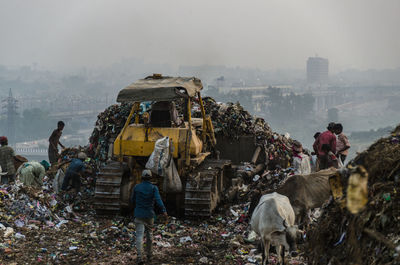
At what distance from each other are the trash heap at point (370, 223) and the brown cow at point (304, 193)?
231cm

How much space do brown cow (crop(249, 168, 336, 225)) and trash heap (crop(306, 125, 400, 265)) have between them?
2.31m

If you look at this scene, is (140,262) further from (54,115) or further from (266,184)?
(54,115)

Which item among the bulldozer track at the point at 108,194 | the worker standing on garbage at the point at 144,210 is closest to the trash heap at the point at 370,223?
the worker standing on garbage at the point at 144,210

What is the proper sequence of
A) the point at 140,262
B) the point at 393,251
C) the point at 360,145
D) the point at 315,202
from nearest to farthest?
1. the point at 393,251
2. the point at 140,262
3. the point at 315,202
4. the point at 360,145

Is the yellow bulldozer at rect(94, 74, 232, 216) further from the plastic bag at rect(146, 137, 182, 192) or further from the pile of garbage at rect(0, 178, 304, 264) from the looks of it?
the pile of garbage at rect(0, 178, 304, 264)

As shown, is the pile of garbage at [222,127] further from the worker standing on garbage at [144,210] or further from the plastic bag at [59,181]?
the worker standing on garbage at [144,210]

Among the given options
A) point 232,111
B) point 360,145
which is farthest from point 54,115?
point 232,111

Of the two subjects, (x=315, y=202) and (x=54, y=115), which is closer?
(x=315, y=202)

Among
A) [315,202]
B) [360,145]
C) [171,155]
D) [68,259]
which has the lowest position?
[360,145]

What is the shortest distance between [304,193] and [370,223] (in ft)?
11.0

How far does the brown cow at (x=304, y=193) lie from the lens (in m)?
9.44

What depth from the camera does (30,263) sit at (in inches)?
327

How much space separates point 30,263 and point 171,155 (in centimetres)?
323

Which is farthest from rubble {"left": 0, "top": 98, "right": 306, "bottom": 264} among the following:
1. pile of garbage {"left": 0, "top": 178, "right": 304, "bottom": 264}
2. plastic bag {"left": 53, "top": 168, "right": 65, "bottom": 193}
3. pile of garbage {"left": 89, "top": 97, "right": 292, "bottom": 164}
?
pile of garbage {"left": 89, "top": 97, "right": 292, "bottom": 164}
